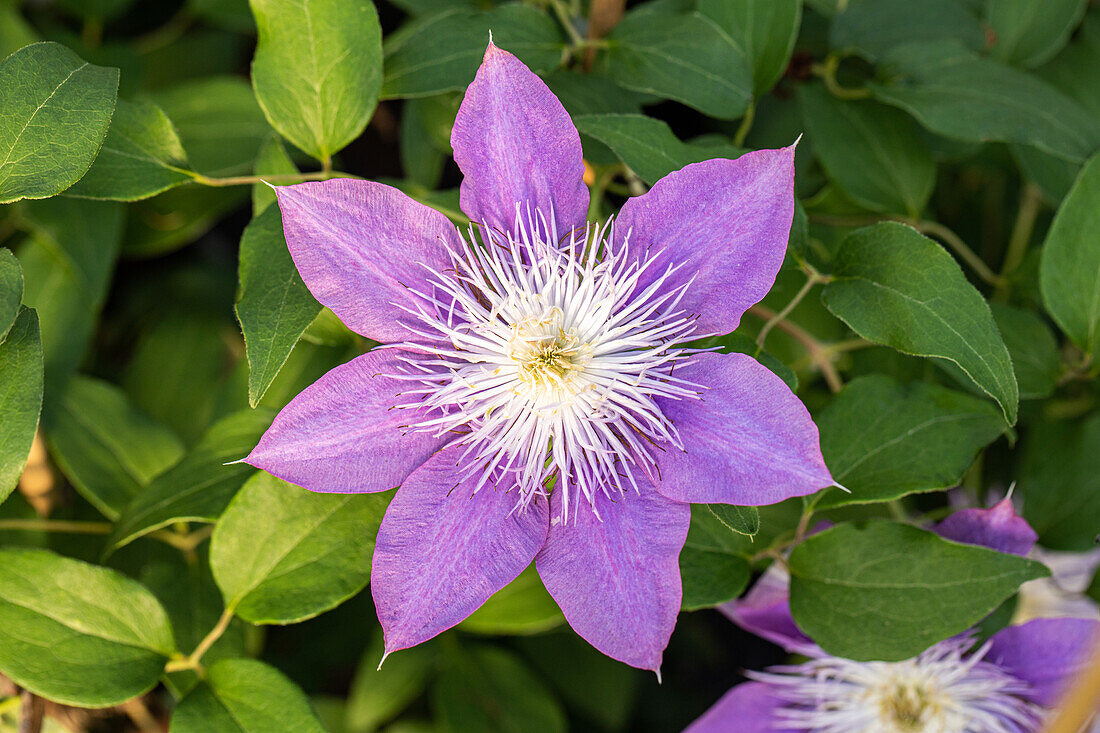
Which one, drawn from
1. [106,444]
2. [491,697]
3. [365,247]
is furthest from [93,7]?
[491,697]

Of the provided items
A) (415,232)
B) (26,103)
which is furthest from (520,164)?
(26,103)

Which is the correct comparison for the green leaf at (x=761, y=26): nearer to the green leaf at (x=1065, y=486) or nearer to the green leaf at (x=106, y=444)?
the green leaf at (x=1065, y=486)

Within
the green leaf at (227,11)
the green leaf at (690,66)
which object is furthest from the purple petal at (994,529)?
the green leaf at (227,11)

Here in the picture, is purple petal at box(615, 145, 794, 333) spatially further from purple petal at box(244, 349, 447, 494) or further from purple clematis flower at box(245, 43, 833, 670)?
purple petal at box(244, 349, 447, 494)

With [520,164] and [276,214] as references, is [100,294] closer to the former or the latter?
[276,214]

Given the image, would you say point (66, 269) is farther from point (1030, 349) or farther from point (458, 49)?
point (1030, 349)
